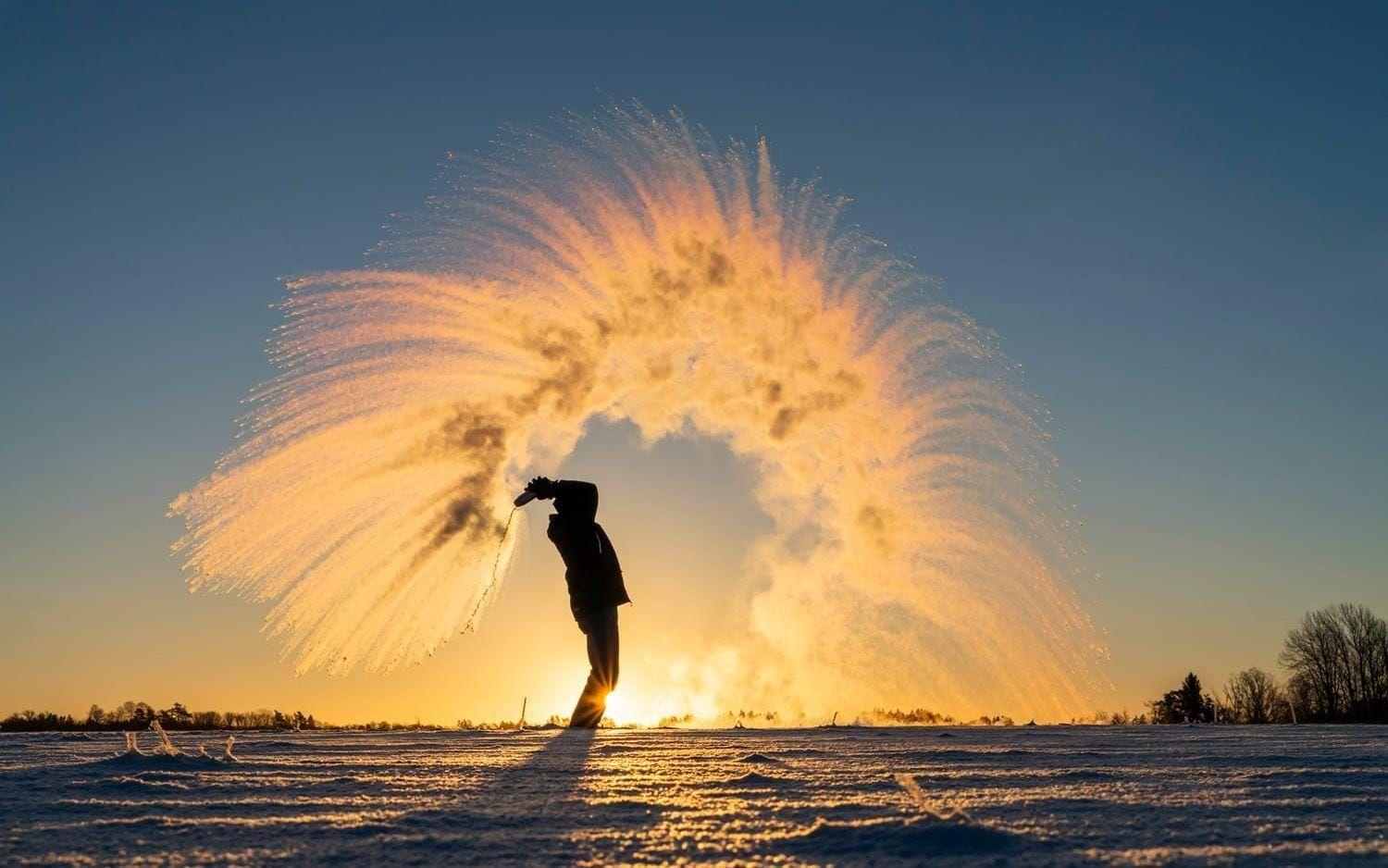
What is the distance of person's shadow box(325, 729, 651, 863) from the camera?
15.1 feet

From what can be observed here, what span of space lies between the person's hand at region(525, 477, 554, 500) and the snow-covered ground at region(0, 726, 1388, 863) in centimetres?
1035

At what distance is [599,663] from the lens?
20.9 meters

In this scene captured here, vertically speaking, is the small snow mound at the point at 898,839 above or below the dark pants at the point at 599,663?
below

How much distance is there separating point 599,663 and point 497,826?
621 inches

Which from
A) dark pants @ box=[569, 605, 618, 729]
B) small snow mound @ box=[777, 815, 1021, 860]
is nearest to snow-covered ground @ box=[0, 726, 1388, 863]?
small snow mound @ box=[777, 815, 1021, 860]

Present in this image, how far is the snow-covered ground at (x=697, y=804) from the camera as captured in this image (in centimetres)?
470

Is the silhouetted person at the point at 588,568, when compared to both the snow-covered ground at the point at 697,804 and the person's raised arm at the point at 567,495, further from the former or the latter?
the snow-covered ground at the point at 697,804

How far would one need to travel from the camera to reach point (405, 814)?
564cm

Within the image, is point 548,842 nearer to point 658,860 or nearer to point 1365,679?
point 658,860

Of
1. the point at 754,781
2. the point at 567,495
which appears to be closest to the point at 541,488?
the point at 567,495

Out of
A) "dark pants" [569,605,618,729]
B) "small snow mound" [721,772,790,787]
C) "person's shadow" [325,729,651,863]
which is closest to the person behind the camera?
"person's shadow" [325,729,651,863]

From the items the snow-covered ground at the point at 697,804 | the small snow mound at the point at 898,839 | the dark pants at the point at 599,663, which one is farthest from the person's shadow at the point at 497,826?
the dark pants at the point at 599,663

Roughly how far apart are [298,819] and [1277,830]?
468cm

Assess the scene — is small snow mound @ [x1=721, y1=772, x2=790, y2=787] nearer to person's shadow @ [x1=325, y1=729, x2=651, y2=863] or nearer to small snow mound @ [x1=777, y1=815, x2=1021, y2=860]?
person's shadow @ [x1=325, y1=729, x2=651, y2=863]
